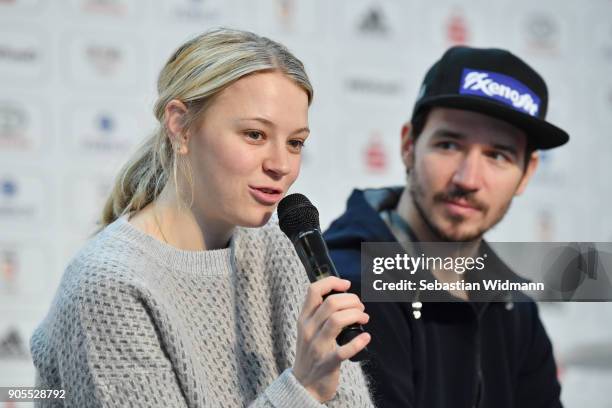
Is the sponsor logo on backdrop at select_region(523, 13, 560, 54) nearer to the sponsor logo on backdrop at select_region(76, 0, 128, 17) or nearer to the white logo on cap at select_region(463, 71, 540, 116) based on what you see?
the sponsor logo on backdrop at select_region(76, 0, 128, 17)

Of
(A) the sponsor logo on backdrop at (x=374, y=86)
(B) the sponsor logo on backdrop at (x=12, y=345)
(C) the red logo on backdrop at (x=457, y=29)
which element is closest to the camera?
(B) the sponsor logo on backdrop at (x=12, y=345)

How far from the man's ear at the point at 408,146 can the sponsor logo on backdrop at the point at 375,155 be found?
1.06m

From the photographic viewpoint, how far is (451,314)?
1.60 meters

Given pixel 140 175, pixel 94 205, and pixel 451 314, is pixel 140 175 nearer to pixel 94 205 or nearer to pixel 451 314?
pixel 451 314

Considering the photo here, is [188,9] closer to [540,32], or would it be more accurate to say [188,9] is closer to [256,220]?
[540,32]

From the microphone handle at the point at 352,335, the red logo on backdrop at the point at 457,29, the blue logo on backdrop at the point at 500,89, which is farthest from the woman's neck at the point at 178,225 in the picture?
the red logo on backdrop at the point at 457,29

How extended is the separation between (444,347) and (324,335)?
0.63 m

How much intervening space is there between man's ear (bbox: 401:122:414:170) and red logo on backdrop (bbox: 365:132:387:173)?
1064 millimetres

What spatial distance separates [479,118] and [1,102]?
144 cm

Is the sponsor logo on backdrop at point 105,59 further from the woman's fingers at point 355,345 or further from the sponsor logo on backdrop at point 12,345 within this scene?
the woman's fingers at point 355,345

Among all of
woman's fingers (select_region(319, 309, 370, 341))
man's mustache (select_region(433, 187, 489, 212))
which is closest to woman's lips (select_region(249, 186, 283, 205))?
woman's fingers (select_region(319, 309, 370, 341))

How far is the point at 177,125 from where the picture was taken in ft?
4.05

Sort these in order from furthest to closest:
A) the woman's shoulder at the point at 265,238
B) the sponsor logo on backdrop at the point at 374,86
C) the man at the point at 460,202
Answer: the sponsor logo on backdrop at the point at 374,86 → the man at the point at 460,202 → the woman's shoulder at the point at 265,238

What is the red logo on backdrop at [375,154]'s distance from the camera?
2.79 metres
